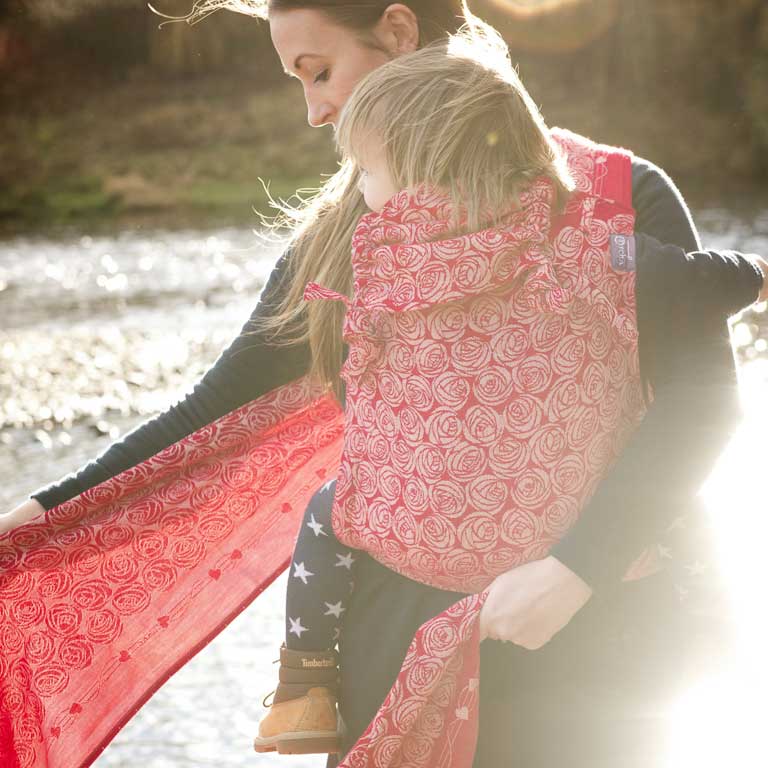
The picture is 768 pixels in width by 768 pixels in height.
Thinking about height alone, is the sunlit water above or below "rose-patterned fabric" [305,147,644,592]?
below

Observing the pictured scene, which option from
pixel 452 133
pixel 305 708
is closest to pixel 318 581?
pixel 305 708

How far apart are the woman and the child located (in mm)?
63

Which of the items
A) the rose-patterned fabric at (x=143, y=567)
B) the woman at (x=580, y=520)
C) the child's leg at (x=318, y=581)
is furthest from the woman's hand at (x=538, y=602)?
the rose-patterned fabric at (x=143, y=567)

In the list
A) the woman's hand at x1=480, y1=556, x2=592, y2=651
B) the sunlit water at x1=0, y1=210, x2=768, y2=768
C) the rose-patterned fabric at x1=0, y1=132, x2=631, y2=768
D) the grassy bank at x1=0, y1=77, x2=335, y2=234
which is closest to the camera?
the woman's hand at x1=480, y1=556, x2=592, y2=651

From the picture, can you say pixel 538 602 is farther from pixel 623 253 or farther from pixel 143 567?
pixel 143 567

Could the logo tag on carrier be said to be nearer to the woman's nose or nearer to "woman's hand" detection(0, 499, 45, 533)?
the woman's nose

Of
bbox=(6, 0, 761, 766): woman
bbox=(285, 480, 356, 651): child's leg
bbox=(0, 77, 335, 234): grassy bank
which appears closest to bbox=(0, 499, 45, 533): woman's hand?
bbox=(6, 0, 761, 766): woman

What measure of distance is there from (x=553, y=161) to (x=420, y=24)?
49 centimetres

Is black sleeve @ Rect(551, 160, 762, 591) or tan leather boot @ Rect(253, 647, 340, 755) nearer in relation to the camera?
black sleeve @ Rect(551, 160, 762, 591)

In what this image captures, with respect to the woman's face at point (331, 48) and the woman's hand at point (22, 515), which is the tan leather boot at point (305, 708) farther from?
the woman's face at point (331, 48)

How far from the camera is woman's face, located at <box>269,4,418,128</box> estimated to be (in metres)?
1.88

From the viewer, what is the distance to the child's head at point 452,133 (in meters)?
1.52

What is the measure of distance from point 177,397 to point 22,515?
0.58 meters

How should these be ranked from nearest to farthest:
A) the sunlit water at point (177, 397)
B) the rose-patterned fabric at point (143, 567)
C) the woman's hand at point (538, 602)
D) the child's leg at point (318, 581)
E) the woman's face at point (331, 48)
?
1. the woman's hand at point (538, 602)
2. the child's leg at point (318, 581)
3. the woman's face at point (331, 48)
4. the rose-patterned fabric at point (143, 567)
5. the sunlit water at point (177, 397)
